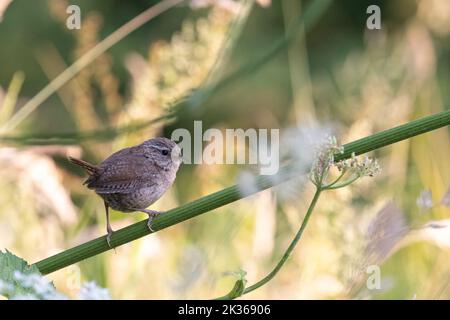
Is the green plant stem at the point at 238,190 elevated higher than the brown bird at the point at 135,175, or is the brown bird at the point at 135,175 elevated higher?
the brown bird at the point at 135,175

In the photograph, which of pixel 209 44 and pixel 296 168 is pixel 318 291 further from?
pixel 296 168

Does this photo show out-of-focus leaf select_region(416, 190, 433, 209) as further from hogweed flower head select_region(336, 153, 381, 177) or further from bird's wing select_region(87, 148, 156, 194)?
bird's wing select_region(87, 148, 156, 194)

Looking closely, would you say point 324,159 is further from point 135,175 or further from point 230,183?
point 230,183

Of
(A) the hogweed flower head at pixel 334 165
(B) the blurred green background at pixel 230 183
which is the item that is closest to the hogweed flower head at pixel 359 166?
(A) the hogweed flower head at pixel 334 165

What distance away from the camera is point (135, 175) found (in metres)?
1.68

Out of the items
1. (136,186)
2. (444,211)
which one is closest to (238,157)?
(444,211)

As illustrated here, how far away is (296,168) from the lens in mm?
1150

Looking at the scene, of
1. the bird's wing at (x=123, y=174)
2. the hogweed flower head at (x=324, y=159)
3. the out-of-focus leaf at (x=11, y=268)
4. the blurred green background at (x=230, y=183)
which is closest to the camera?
the out-of-focus leaf at (x=11, y=268)

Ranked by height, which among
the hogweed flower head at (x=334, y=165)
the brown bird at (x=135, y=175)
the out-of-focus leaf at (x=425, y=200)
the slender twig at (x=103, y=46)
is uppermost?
the slender twig at (x=103, y=46)

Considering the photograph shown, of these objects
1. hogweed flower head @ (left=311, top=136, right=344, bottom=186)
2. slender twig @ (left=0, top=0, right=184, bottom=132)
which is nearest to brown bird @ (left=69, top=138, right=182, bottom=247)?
slender twig @ (left=0, top=0, right=184, bottom=132)

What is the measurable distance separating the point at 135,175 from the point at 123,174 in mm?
30

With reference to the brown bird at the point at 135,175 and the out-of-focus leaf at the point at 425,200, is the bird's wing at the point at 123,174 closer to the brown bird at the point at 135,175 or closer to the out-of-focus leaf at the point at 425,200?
the brown bird at the point at 135,175

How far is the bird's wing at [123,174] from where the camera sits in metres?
1.61

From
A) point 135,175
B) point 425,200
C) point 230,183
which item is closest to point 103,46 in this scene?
point 135,175
